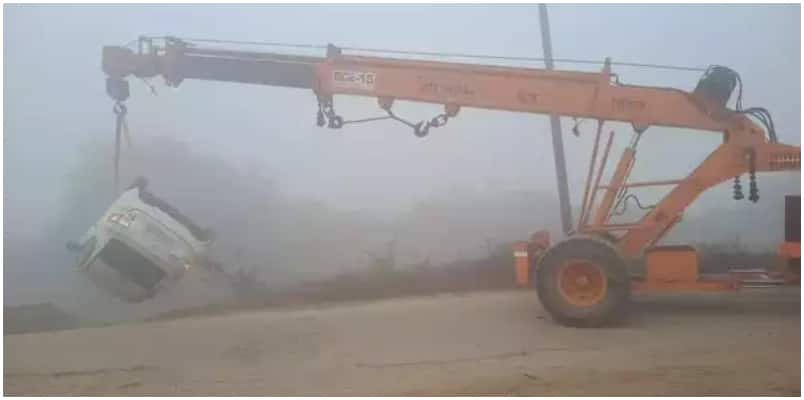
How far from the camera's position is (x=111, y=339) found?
3.68 m

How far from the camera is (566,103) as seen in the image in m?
3.70

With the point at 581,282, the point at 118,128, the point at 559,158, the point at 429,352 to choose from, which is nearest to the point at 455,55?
the point at 559,158

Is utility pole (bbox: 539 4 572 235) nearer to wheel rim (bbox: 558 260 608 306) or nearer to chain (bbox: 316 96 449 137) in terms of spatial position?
wheel rim (bbox: 558 260 608 306)

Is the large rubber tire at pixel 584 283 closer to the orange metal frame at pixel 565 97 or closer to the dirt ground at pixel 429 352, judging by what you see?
the dirt ground at pixel 429 352

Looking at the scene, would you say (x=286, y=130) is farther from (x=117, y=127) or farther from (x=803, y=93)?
(x=803, y=93)

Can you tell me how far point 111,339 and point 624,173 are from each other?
2.32m

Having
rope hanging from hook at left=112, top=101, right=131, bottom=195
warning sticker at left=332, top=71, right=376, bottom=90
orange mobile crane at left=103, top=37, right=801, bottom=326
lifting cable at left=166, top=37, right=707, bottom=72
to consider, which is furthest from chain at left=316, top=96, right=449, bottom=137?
rope hanging from hook at left=112, top=101, right=131, bottom=195

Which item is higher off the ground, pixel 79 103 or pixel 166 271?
pixel 79 103

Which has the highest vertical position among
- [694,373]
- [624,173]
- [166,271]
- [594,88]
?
[594,88]

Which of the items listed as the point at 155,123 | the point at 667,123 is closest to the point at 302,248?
the point at 155,123

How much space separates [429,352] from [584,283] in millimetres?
731

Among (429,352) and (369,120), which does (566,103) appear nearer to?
(369,120)

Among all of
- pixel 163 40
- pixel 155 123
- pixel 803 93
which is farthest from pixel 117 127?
pixel 803 93

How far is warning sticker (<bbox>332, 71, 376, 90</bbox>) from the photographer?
12.1 ft
